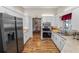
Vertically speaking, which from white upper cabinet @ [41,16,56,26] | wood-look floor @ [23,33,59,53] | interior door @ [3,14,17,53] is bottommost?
wood-look floor @ [23,33,59,53]

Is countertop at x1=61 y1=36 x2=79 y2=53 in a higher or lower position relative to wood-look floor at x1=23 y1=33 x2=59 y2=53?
Answer: higher

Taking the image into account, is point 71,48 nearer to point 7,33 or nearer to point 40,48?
point 7,33

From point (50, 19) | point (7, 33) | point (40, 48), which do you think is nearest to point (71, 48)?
point (7, 33)

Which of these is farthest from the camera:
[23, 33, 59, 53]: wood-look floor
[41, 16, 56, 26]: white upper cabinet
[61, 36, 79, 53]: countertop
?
[41, 16, 56, 26]: white upper cabinet

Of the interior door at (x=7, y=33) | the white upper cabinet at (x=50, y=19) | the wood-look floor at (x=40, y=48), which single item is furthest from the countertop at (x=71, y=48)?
the white upper cabinet at (x=50, y=19)

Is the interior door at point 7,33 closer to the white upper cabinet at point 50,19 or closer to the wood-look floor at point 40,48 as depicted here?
the wood-look floor at point 40,48

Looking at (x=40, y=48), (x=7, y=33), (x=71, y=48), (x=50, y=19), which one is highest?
(x=50, y=19)

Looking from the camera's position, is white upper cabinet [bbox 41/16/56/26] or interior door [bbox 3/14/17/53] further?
white upper cabinet [bbox 41/16/56/26]

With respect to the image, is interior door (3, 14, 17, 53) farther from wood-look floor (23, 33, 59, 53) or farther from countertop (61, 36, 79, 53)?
wood-look floor (23, 33, 59, 53)

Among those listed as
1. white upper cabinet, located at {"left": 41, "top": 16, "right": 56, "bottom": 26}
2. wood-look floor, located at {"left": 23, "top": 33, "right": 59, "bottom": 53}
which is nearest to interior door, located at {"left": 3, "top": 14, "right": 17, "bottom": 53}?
wood-look floor, located at {"left": 23, "top": 33, "right": 59, "bottom": 53}
